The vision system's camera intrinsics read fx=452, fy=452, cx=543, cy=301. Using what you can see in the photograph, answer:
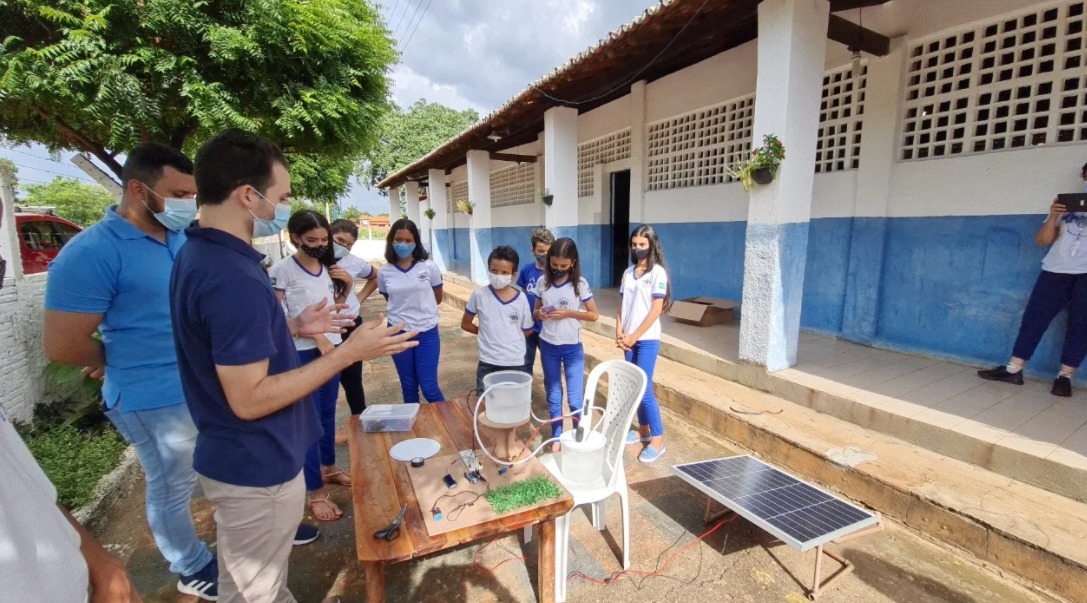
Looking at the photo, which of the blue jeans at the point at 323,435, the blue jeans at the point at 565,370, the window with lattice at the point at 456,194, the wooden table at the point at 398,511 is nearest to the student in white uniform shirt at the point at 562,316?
the blue jeans at the point at 565,370

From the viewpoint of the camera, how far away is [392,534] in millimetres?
1453

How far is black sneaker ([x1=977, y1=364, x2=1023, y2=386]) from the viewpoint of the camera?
3.36 meters

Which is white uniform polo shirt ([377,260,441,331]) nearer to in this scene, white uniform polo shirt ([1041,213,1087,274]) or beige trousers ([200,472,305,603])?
beige trousers ([200,472,305,603])

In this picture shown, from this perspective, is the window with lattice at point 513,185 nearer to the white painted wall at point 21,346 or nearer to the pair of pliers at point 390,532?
the white painted wall at point 21,346

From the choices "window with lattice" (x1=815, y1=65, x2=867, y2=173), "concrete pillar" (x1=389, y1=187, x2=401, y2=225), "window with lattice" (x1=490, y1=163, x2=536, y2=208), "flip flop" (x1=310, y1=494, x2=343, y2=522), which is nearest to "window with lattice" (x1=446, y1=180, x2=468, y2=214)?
"window with lattice" (x1=490, y1=163, x2=536, y2=208)

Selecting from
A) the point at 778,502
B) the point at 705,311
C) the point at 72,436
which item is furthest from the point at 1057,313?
the point at 72,436

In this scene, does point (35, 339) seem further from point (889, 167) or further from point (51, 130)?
point (889, 167)

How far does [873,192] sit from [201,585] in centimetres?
562

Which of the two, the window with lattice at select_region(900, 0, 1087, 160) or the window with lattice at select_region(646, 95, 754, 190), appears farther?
the window with lattice at select_region(646, 95, 754, 190)

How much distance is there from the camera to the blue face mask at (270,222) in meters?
1.37

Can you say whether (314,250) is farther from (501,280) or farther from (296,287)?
(501,280)

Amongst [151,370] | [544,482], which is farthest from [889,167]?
[151,370]

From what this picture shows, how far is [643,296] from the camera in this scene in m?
3.11

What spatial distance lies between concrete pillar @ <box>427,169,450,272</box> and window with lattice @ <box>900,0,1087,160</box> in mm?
10181
